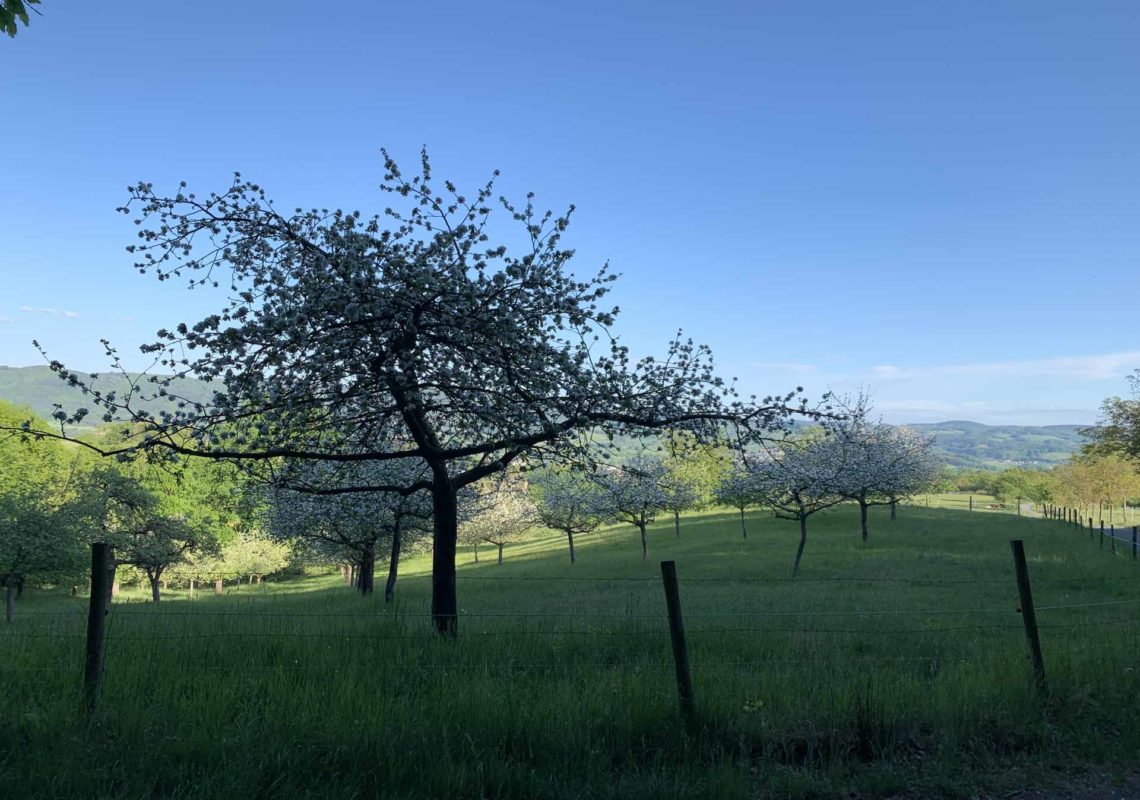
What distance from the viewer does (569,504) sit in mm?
55094

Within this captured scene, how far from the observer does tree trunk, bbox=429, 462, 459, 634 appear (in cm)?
1141

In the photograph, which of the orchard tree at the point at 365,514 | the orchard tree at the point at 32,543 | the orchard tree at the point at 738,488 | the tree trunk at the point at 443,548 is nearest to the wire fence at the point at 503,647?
the tree trunk at the point at 443,548

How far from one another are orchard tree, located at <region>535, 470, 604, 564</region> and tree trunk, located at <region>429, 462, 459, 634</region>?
132 ft

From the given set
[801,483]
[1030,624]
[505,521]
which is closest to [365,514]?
[801,483]

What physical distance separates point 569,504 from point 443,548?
43.9 metres

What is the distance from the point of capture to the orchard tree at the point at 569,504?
2120 inches

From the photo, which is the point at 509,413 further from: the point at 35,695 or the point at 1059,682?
the point at 1059,682

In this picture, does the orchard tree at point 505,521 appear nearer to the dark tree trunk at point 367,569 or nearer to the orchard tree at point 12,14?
the dark tree trunk at point 367,569

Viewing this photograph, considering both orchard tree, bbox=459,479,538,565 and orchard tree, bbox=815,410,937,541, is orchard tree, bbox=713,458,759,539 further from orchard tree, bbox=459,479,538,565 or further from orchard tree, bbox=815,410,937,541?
orchard tree, bbox=459,479,538,565

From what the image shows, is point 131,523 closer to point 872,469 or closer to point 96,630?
point 96,630

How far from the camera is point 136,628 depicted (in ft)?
34.5

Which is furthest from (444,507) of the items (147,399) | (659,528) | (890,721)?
(659,528)

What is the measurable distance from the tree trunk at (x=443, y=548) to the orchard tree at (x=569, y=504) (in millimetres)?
40332

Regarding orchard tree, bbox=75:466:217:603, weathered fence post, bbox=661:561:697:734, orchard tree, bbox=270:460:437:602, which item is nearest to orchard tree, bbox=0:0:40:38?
weathered fence post, bbox=661:561:697:734
